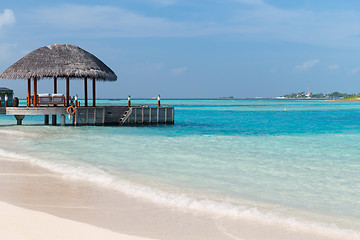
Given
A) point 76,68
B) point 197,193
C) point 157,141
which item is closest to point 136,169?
point 197,193

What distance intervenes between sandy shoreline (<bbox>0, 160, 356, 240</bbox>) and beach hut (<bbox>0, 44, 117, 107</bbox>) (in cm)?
1592

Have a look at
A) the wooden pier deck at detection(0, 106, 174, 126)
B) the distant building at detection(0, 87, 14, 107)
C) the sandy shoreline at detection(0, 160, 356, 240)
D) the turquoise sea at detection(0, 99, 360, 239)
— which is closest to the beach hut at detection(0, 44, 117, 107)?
the wooden pier deck at detection(0, 106, 174, 126)

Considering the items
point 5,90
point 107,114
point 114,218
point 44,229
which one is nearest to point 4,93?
point 5,90

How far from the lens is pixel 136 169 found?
9.05 m

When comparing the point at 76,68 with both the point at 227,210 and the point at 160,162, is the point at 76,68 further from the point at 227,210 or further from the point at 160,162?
the point at 227,210

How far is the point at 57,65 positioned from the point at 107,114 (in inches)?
150

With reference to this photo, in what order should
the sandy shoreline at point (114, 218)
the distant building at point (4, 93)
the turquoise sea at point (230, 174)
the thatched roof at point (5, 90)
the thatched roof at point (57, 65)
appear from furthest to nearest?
the thatched roof at point (5, 90)
the distant building at point (4, 93)
the thatched roof at point (57, 65)
the turquoise sea at point (230, 174)
the sandy shoreline at point (114, 218)

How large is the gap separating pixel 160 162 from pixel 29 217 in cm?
569

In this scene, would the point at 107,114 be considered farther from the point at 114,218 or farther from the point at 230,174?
the point at 114,218

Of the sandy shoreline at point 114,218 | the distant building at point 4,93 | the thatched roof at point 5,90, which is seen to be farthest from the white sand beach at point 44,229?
the thatched roof at point 5,90

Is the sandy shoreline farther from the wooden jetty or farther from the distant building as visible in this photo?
the distant building

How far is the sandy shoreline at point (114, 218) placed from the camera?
4281 millimetres

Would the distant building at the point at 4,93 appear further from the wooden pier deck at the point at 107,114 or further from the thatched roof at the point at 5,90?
the wooden pier deck at the point at 107,114

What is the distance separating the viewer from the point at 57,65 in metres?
21.8
